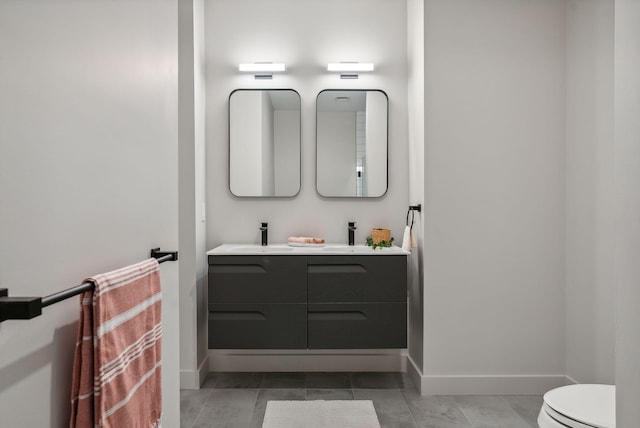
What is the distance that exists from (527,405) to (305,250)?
1.64 metres

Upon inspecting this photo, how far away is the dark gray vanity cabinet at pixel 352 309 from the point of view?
262cm

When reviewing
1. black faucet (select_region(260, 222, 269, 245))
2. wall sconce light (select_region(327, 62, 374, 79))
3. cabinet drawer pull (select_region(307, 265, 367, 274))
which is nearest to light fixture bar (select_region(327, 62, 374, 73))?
wall sconce light (select_region(327, 62, 374, 79))

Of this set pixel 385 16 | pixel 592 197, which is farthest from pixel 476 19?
pixel 592 197

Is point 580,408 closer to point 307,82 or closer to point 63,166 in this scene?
point 63,166

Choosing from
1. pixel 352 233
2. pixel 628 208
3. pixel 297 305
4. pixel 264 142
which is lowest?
pixel 297 305

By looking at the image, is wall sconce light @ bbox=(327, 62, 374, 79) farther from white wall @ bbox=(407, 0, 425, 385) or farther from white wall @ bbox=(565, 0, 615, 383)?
white wall @ bbox=(565, 0, 615, 383)

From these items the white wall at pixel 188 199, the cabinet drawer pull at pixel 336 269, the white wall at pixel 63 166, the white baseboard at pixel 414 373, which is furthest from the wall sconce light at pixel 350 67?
the white baseboard at pixel 414 373

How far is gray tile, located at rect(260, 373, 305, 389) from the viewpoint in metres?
2.78

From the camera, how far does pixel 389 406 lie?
97.3 inches

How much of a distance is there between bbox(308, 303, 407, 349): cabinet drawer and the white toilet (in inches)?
44.3

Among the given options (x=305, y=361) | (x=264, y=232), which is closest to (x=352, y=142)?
(x=264, y=232)

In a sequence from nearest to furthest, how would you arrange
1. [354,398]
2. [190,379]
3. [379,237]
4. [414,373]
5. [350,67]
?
[354,398] < [190,379] < [414,373] < [379,237] < [350,67]

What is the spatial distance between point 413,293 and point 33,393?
2.55m

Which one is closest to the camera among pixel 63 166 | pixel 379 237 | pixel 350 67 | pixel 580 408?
pixel 63 166
